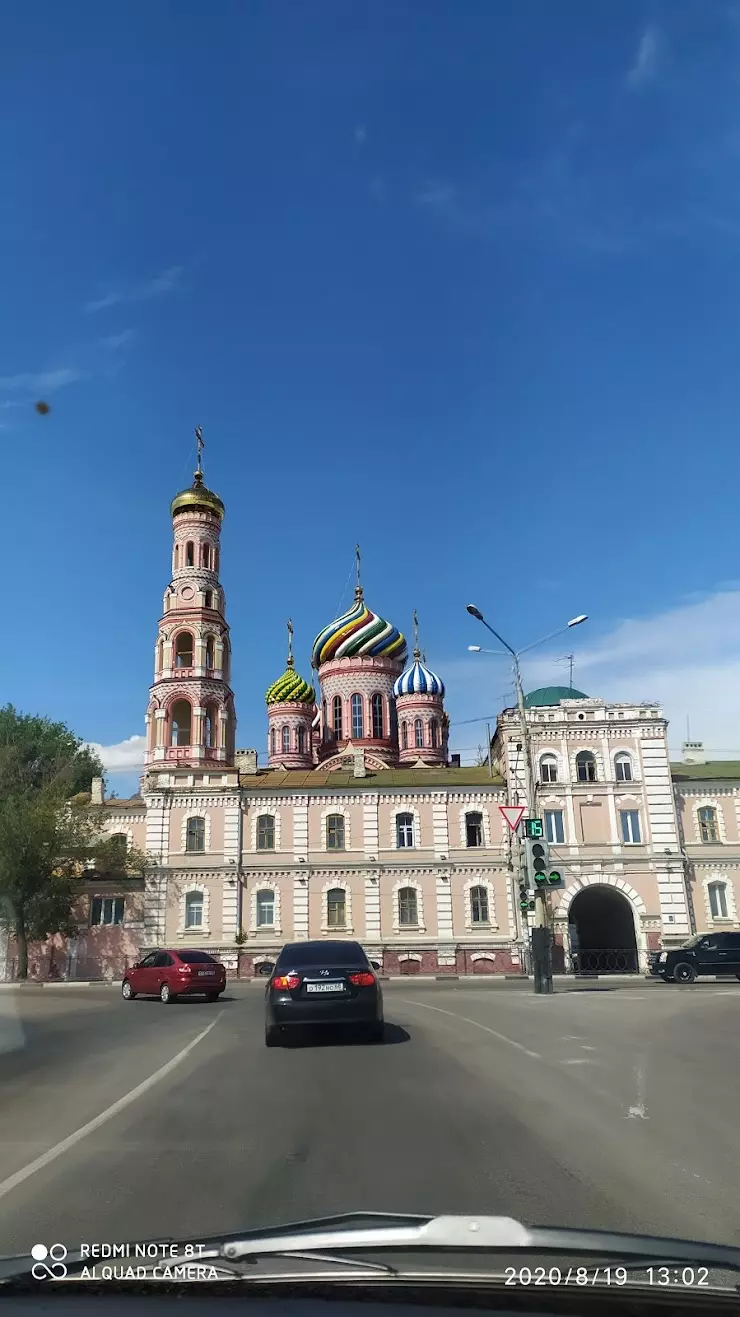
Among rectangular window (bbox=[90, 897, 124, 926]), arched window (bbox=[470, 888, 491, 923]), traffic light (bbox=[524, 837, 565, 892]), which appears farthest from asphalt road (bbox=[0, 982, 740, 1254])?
rectangular window (bbox=[90, 897, 124, 926])

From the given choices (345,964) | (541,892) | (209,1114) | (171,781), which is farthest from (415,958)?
(209,1114)

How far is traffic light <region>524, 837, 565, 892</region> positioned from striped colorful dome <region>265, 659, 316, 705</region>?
3834 centimetres

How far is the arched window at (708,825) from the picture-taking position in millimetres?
41156

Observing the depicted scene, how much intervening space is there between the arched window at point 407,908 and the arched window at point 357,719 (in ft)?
60.1

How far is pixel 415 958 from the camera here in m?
39.8

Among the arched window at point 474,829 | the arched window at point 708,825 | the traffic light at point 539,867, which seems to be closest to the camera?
the traffic light at point 539,867

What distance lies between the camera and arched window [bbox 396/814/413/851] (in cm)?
4134

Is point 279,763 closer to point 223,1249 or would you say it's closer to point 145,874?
point 145,874

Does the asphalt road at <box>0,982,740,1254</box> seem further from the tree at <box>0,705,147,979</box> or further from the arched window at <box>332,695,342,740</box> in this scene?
the arched window at <box>332,695,342,740</box>

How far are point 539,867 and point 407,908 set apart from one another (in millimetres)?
17704

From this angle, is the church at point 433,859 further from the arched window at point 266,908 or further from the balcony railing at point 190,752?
the balcony railing at point 190,752

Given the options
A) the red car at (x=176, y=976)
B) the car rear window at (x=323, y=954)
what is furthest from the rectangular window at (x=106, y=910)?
the car rear window at (x=323, y=954)

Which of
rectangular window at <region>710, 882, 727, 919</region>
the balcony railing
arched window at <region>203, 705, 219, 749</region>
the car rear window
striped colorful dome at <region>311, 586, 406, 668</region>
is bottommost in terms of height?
the car rear window

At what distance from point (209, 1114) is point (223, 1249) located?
512 cm
